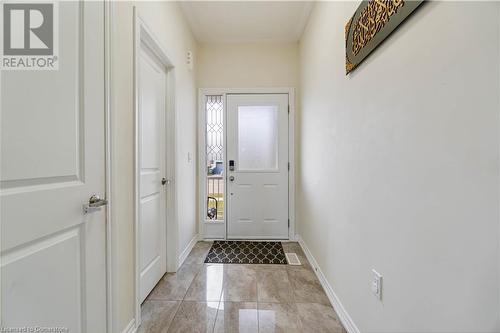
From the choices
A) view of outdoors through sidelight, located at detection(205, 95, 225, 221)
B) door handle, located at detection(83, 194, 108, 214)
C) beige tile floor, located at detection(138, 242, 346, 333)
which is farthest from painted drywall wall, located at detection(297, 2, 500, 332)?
view of outdoors through sidelight, located at detection(205, 95, 225, 221)

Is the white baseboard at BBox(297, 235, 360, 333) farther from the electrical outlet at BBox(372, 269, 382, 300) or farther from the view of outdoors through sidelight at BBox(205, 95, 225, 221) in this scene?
the view of outdoors through sidelight at BBox(205, 95, 225, 221)

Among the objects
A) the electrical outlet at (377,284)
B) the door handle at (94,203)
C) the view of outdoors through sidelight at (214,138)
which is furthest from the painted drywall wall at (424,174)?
the view of outdoors through sidelight at (214,138)

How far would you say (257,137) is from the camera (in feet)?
10.1

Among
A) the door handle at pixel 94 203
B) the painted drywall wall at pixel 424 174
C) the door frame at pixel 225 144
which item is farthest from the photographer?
the door frame at pixel 225 144

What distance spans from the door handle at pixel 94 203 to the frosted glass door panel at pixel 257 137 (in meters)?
2.07

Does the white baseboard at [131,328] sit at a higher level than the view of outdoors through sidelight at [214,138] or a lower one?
lower

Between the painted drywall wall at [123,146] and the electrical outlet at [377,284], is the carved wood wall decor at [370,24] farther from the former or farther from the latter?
the painted drywall wall at [123,146]

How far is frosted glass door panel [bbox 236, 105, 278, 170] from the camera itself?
3.07 metres

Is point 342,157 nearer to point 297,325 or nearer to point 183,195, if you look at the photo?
point 297,325

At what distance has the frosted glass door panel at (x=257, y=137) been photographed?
10.1 feet

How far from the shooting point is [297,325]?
150cm

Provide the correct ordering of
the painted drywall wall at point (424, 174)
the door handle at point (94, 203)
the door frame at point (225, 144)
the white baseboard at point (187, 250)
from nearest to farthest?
the painted drywall wall at point (424, 174), the door handle at point (94, 203), the white baseboard at point (187, 250), the door frame at point (225, 144)

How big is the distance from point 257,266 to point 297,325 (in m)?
0.86

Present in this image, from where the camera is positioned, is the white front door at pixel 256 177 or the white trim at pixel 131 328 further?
the white front door at pixel 256 177
